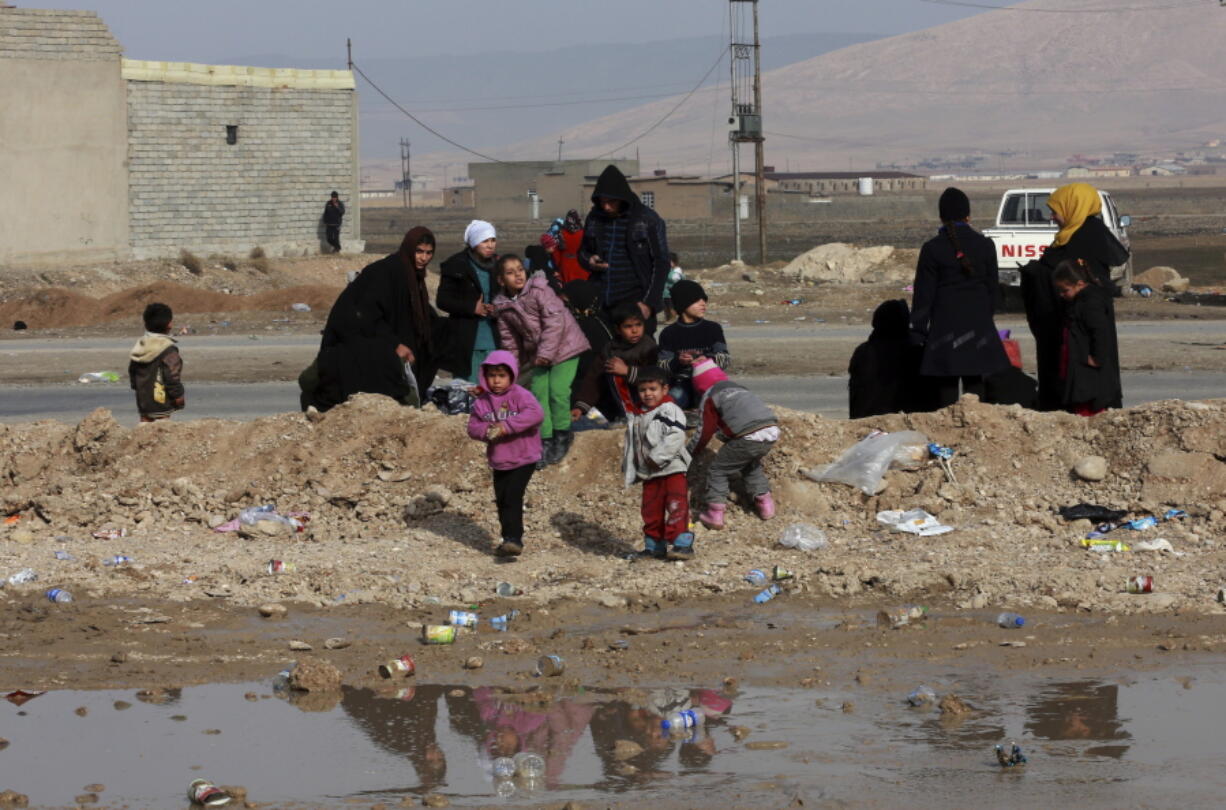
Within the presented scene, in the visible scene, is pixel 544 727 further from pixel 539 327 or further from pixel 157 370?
pixel 157 370

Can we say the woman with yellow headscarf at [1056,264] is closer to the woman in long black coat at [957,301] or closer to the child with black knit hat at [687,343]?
the woman in long black coat at [957,301]

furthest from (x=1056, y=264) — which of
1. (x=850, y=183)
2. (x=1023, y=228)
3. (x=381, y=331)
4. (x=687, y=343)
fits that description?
(x=850, y=183)

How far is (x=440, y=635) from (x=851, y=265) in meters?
27.5

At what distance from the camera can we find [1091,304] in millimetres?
9539

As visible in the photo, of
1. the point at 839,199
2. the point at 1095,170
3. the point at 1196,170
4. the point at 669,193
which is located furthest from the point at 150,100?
the point at 1196,170

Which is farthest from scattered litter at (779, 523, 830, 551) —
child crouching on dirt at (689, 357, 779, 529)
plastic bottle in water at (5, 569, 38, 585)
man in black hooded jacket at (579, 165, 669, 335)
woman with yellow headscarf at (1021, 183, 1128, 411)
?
plastic bottle in water at (5, 569, 38, 585)

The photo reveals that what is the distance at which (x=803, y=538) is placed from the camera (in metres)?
8.61

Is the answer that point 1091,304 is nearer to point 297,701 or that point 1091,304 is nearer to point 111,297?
point 297,701

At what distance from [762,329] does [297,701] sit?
1625 cm

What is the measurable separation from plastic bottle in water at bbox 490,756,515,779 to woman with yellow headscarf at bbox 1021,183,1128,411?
16.7ft

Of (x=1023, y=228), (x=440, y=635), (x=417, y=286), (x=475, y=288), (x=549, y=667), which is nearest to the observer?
(x=549, y=667)

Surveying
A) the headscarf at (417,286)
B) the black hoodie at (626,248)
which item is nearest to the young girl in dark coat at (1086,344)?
the black hoodie at (626,248)

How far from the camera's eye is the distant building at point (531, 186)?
97812 millimetres

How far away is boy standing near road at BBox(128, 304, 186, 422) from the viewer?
10.7 m
